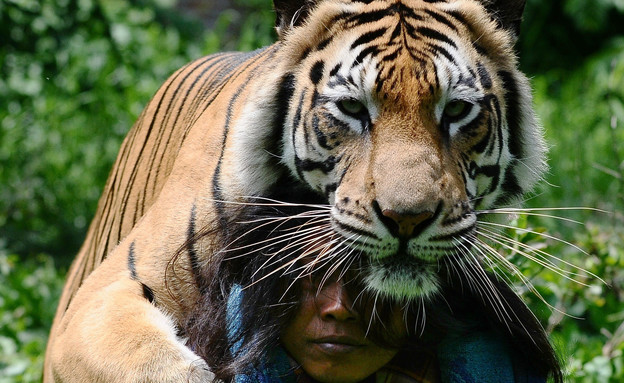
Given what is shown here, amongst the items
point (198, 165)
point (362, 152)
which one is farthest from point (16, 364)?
point (362, 152)

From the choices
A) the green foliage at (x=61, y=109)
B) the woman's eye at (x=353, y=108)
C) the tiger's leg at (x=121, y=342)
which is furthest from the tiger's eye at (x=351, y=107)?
the green foliage at (x=61, y=109)

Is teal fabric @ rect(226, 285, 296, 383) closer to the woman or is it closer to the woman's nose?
the woman

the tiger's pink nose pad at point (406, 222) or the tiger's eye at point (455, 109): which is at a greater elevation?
the tiger's eye at point (455, 109)

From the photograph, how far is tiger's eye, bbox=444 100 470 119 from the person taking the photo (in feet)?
6.77

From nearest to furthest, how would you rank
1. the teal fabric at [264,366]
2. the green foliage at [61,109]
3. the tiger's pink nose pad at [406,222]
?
the tiger's pink nose pad at [406,222] → the teal fabric at [264,366] → the green foliage at [61,109]

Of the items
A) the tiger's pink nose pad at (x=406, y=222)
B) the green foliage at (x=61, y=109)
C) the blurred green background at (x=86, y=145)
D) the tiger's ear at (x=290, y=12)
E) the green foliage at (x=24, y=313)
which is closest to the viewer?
the tiger's pink nose pad at (x=406, y=222)

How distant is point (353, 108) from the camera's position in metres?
2.07

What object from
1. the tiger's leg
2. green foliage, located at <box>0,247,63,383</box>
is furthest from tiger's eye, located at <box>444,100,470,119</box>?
green foliage, located at <box>0,247,63,383</box>

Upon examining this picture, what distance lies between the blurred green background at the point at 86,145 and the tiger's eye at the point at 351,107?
5.50ft

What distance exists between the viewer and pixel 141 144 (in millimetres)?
3135

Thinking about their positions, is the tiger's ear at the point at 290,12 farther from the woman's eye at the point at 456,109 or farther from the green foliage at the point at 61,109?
the green foliage at the point at 61,109

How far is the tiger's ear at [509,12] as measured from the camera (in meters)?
2.34

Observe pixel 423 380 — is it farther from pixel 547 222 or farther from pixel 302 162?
pixel 547 222

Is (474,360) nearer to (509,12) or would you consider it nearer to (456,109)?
(456,109)
